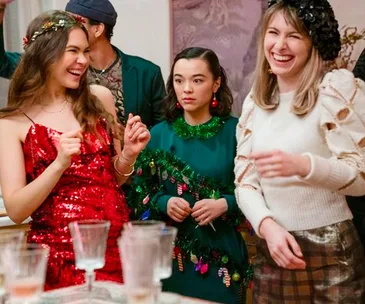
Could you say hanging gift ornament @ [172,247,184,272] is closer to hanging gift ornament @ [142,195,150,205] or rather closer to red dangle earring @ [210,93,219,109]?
hanging gift ornament @ [142,195,150,205]

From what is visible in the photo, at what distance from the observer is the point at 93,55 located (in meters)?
2.80

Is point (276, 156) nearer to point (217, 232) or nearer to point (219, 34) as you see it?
point (217, 232)

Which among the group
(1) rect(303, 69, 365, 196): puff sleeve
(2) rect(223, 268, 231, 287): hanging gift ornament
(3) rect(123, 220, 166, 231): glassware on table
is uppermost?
(1) rect(303, 69, 365, 196): puff sleeve

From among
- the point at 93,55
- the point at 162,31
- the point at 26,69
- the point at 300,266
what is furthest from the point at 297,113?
the point at 162,31

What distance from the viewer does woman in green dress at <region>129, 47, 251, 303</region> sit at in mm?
2385

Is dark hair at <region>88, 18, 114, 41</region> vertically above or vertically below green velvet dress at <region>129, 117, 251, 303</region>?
above

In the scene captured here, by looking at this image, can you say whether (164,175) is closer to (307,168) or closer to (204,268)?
(204,268)

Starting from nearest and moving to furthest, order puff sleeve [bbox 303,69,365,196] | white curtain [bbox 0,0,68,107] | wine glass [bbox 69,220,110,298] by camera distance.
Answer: wine glass [bbox 69,220,110,298], puff sleeve [bbox 303,69,365,196], white curtain [bbox 0,0,68,107]

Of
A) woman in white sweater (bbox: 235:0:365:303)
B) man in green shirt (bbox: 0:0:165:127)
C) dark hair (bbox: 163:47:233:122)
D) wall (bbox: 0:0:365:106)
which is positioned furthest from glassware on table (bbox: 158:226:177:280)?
wall (bbox: 0:0:365:106)

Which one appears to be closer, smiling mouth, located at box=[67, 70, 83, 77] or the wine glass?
the wine glass

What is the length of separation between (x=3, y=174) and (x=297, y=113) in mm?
911

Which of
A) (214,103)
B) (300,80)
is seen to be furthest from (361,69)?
(214,103)

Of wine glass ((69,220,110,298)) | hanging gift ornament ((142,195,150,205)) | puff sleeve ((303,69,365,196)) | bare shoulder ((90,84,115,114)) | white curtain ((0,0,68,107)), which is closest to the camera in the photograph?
wine glass ((69,220,110,298))

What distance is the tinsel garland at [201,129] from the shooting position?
8.00 feet
